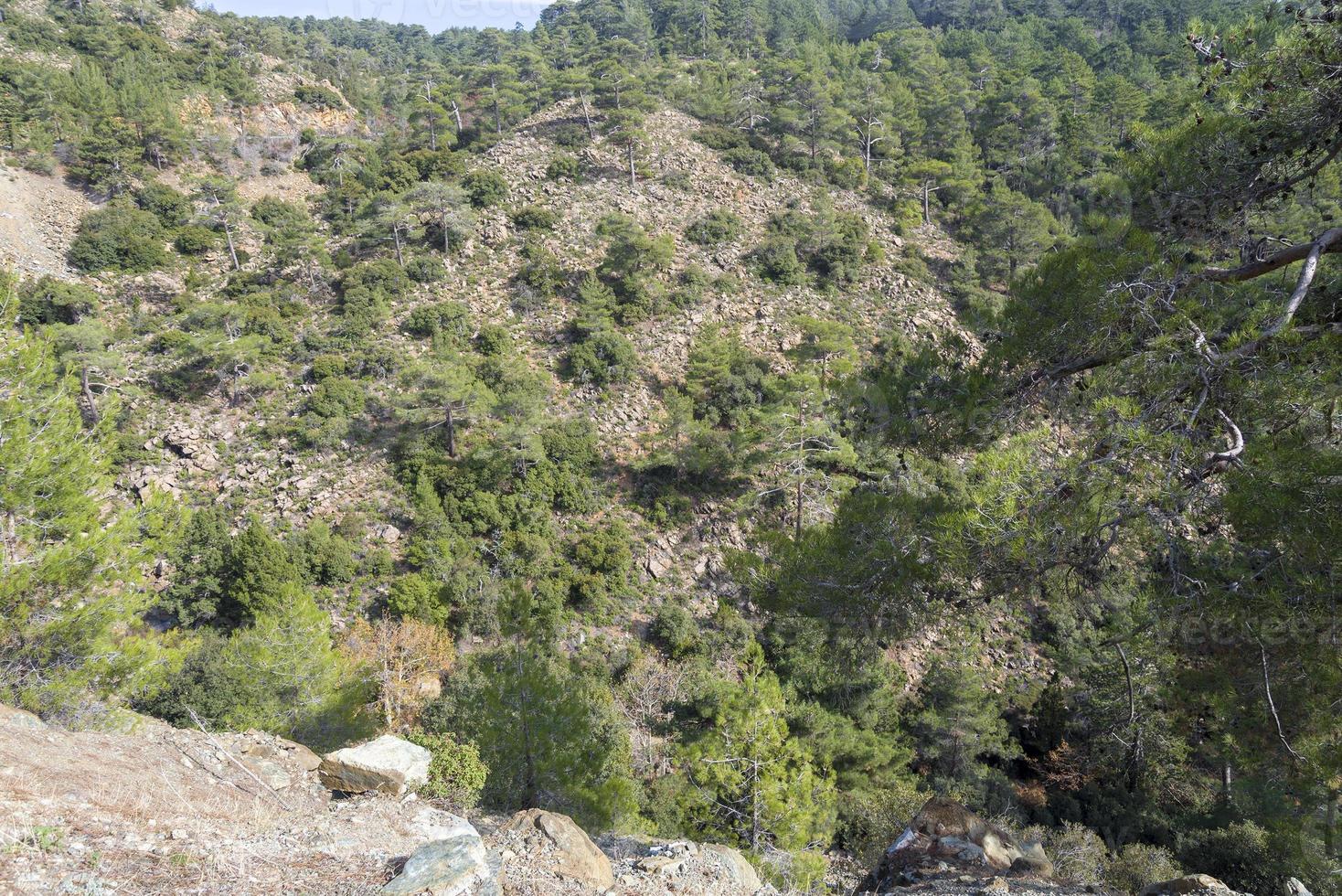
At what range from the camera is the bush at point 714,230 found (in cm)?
2819

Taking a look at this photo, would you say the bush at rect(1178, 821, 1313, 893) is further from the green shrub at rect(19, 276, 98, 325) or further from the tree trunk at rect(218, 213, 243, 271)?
the tree trunk at rect(218, 213, 243, 271)

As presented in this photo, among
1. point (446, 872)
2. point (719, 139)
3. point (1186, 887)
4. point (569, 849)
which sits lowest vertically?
point (1186, 887)

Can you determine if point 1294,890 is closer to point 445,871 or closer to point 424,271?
point 445,871

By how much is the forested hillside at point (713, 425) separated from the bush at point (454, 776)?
7 cm

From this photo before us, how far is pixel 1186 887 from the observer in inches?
187

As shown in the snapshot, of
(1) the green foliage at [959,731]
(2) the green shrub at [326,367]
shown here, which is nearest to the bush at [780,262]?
(2) the green shrub at [326,367]

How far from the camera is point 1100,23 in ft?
189

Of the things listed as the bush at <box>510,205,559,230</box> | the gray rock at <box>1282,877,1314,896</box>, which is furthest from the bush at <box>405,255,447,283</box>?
the gray rock at <box>1282,877,1314,896</box>

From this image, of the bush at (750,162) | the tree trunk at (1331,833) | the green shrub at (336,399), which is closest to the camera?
the tree trunk at (1331,833)

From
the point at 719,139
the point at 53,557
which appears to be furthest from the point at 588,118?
the point at 53,557

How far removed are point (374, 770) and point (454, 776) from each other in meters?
1.19

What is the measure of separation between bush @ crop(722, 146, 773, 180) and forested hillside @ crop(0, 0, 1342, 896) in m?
0.28

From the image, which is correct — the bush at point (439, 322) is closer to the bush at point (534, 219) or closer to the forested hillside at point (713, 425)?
the forested hillside at point (713, 425)

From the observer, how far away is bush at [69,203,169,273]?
2336 cm
